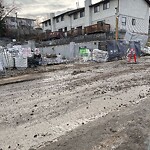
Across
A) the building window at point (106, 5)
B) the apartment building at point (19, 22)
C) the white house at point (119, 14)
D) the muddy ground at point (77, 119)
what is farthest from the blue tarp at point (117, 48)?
the apartment building at point (19, 22)

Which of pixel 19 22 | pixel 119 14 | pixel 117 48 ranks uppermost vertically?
pixel 19 22

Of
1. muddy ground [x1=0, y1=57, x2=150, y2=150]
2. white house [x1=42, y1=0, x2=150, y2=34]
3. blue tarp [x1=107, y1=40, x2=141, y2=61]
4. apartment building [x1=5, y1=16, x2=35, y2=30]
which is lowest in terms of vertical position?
muddy ground [x1=0, y1=57, x2=150, y2=150]

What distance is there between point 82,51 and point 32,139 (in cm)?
1670

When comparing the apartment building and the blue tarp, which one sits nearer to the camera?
the blue tarp

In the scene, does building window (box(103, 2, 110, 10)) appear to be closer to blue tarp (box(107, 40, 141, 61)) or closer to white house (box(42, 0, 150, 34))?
white house (box(42, 0, 150, 34))

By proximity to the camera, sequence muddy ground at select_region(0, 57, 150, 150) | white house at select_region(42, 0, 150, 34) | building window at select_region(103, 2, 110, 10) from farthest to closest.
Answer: building window at select_region(103, 2, 110, 10) → white house at select_region(42, 0, 150, 34) → muddy ground at select_region(0, 57, 150, 150)

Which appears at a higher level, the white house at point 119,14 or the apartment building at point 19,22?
the apartment building at point 19,22

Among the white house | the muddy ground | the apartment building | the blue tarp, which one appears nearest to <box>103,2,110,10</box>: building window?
the white house

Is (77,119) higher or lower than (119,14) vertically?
lower

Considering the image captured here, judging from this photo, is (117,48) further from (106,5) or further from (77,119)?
(106,5)

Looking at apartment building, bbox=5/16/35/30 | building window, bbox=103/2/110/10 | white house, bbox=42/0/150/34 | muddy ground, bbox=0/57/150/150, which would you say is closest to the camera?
muddy ground, bbox=0/57/150/150

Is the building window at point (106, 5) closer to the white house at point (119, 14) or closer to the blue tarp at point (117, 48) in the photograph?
the white house at point (119, 14)

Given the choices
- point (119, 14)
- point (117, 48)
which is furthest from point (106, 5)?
point (117, 48)

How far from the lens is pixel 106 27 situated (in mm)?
32219
